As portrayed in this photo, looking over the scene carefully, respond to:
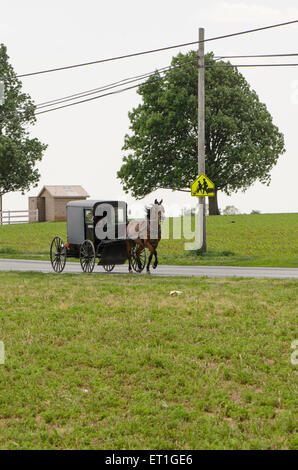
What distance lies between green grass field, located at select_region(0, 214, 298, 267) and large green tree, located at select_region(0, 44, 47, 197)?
5.72 meters

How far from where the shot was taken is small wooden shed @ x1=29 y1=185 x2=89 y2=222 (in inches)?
2525

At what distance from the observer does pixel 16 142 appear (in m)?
51.7

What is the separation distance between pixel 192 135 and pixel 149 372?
41881mm

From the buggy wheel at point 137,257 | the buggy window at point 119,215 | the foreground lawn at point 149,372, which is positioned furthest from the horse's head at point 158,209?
the foreground lawn at point 149,372

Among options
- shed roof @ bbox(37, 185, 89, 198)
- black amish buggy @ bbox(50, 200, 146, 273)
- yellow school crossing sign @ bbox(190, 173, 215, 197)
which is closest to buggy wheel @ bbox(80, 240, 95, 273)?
black amish buggy @ bbox(50, 200, 146, 273)

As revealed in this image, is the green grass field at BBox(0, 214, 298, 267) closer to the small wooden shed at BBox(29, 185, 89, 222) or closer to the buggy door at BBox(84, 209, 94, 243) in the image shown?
the buggy door at BBox(84, 209, 94, 243)

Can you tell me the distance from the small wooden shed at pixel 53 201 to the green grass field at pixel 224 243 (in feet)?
49.5

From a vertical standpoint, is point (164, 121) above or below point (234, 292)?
above

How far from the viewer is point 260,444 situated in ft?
21.5

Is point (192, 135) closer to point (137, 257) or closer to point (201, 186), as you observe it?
point (201, 186)

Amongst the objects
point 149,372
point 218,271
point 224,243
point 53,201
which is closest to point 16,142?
point 53,201

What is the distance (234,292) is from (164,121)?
36335mm

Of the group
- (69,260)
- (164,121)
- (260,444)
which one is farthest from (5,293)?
(164,121)
